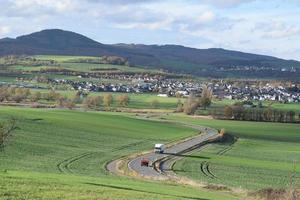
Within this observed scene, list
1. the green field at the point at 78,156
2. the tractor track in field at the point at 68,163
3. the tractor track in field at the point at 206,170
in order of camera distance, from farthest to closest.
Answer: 1. the tractor track in field at the point at 206,170
2. the tractor track in field at the point at 68,163
3. the green field at the point at 78,156

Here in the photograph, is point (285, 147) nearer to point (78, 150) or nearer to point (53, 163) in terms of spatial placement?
point (78, 150)

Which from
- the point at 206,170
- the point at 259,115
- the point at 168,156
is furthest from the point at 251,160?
the point at 259,115

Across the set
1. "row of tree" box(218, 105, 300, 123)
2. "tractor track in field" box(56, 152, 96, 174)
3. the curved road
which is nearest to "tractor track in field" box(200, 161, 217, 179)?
the curved road

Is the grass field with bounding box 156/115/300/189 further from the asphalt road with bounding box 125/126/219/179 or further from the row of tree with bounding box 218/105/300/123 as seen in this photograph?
the row of tree with bounding box 218/105/300/123

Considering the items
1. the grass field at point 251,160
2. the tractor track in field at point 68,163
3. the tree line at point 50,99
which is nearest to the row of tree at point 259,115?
the grass field at point 251,160

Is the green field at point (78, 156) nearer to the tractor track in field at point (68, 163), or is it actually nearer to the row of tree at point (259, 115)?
the tractor track in field at point (68, 163)

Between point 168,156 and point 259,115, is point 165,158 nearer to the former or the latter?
point 168,156
